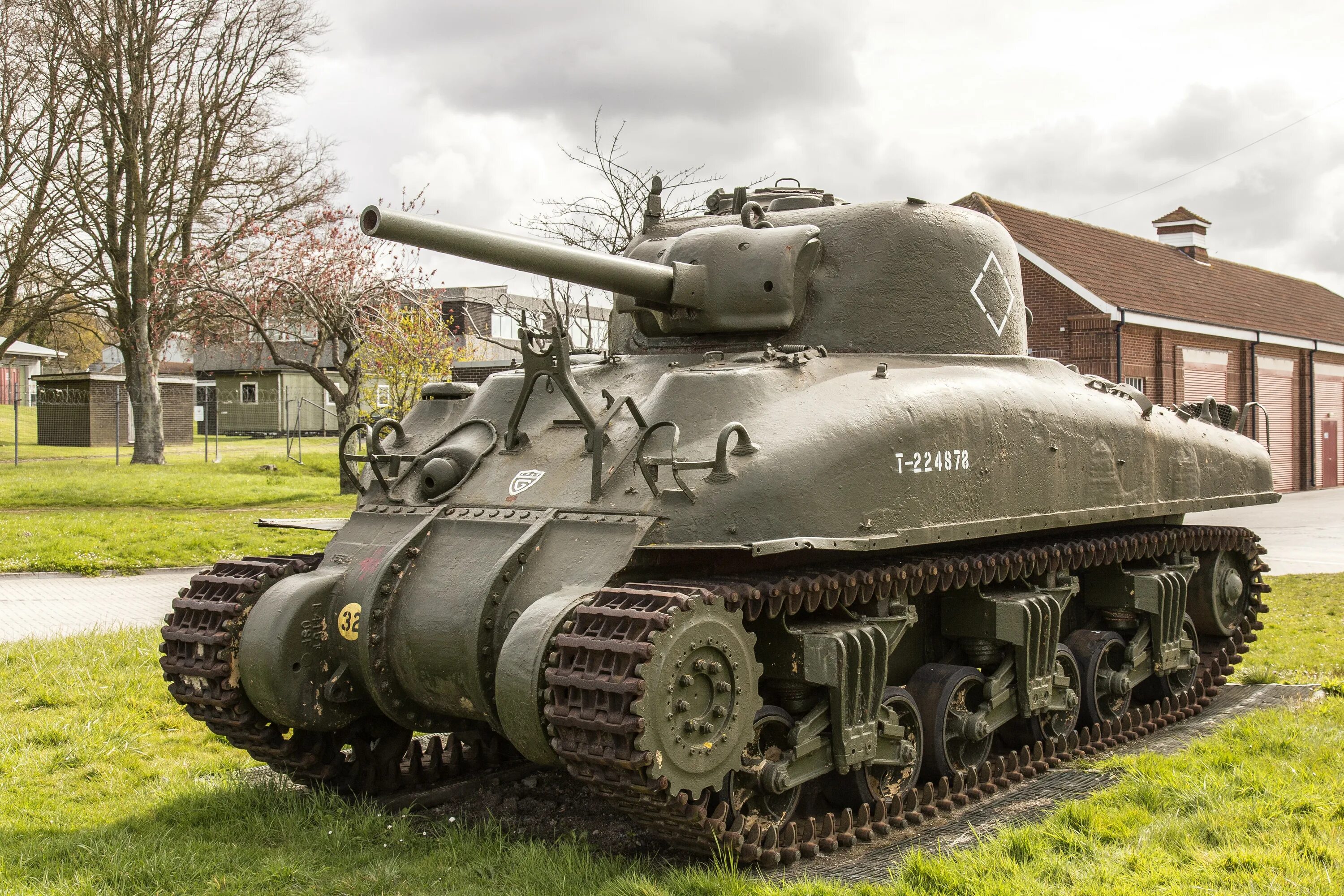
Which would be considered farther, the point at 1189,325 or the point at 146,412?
the point at 146,412

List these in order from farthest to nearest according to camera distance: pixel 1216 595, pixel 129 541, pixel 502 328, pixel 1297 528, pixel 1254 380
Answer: pixel 502 328 → pixel 1254 380 → pixel 1297 528 → pixel 129 541 → pixel 1216 595

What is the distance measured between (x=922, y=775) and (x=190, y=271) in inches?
909

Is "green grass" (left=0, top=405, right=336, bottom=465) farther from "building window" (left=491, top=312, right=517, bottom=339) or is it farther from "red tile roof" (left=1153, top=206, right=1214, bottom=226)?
"red tile roof" (left=1153, top=206, right=1214, bottom=226)

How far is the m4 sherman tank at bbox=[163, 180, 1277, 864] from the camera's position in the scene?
5.82 meters

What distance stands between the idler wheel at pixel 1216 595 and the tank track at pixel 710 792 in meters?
2.00

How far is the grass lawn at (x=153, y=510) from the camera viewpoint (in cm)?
1638

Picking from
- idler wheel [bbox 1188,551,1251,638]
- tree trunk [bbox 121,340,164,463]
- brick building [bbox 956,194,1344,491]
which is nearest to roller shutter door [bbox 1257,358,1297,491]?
brick building [bbox 956,194,1344,491]

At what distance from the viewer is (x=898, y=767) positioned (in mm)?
7289

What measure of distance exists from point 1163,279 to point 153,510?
856 inches

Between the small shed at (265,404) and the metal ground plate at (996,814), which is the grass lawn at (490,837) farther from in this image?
the small shed at (265,404)

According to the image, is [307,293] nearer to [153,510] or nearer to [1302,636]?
[153,510]

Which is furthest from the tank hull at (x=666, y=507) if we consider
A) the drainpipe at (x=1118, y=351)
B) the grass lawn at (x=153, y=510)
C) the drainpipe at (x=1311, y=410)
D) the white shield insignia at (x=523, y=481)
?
the drainpipe at (x=1311, y=410)

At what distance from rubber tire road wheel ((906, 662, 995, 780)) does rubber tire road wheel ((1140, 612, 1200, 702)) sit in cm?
256

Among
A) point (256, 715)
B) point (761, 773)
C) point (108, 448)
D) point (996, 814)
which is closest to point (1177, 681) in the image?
point (996, 814)
